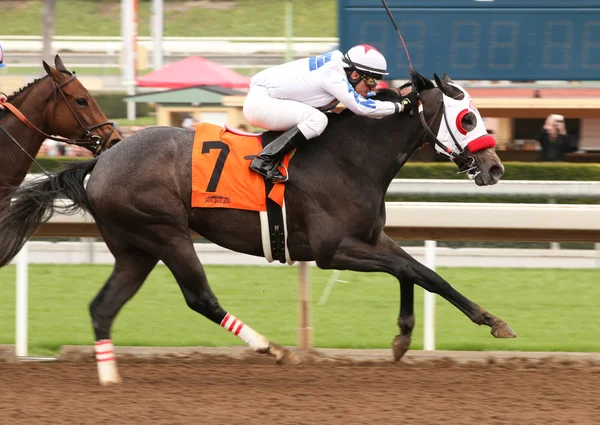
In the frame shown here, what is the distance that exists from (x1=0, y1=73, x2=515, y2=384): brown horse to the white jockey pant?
13 centimetres

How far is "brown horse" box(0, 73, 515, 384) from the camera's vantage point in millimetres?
5105

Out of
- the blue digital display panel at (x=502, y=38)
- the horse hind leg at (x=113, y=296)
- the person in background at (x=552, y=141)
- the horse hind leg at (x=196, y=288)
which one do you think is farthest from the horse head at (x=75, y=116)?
the person in background at (x=552, y=141)

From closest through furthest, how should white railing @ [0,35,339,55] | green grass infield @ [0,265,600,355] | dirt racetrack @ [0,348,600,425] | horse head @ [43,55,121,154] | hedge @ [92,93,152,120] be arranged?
dirt racetrack @ [0,348,600,425], horse head @ [43,55,121,154], green grass infield @ [0,265,600,355], hedge @ [92,93,152,120], white railing @ [0,35,339,55]

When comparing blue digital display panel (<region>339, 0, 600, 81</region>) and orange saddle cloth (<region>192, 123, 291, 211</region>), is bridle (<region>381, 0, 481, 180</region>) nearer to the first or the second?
orange saddle cloth (<region>192, 123, 291, 211</region>)

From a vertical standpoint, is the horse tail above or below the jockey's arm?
below

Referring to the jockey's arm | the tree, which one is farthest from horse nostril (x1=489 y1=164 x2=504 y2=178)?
the tree

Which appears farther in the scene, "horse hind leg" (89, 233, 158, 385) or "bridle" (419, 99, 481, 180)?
"bridle" (419, 99, 481, 180)

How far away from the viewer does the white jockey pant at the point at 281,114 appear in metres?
5.12

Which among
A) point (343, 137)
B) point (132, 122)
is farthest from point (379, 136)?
point (132, 122)

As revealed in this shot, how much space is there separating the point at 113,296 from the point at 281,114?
127 centimetres

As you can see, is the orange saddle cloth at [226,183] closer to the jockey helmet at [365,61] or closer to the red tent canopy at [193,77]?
the jockey helmet at [365,61]

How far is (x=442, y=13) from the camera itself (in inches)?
532

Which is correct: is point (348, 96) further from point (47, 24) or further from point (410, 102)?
point (47, 24)

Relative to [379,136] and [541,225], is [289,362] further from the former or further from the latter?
[541,225]
